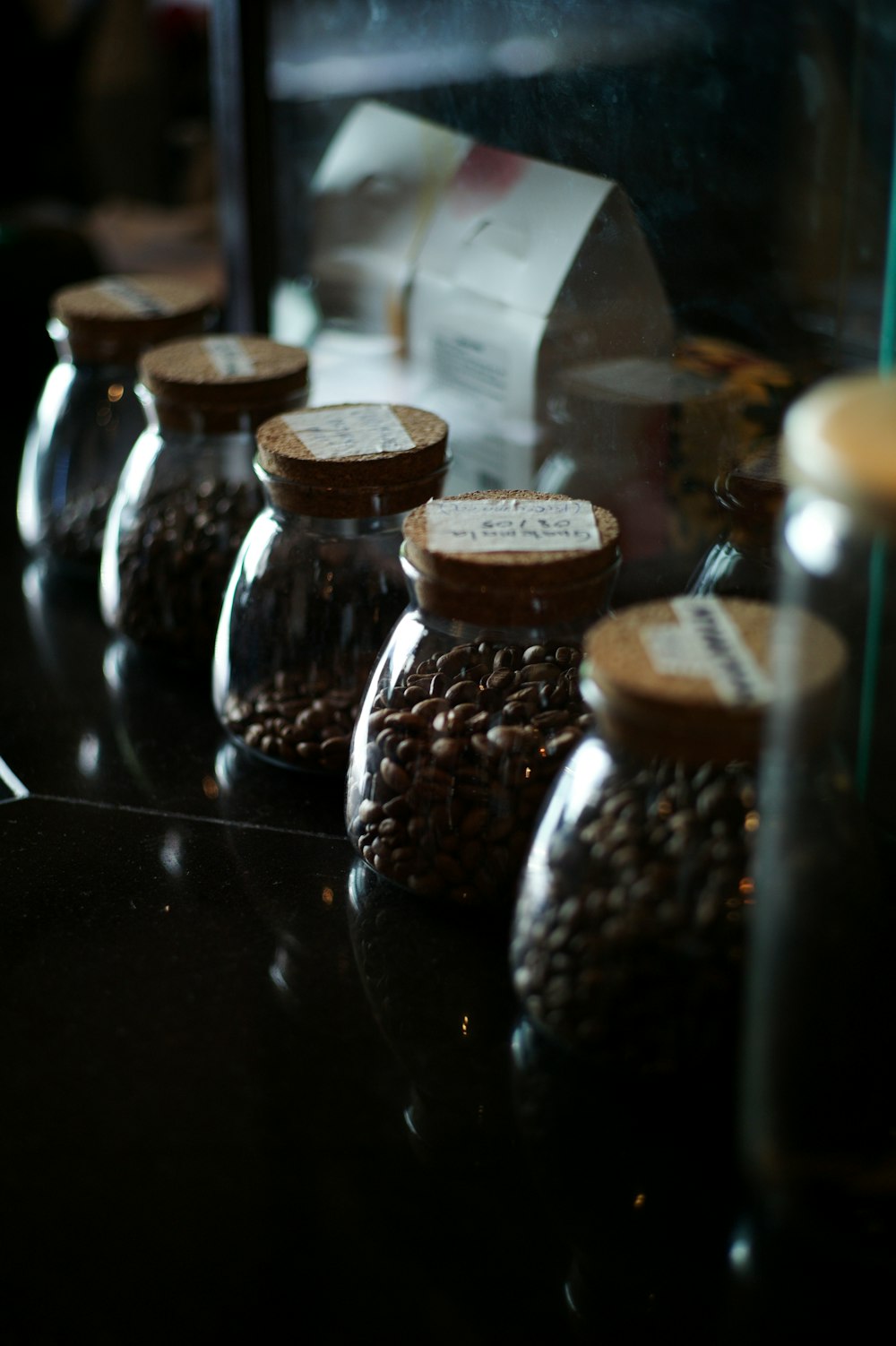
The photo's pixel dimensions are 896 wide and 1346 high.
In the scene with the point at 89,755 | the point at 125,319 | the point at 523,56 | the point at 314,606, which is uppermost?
the point at 523,56

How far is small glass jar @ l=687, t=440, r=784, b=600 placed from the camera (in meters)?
0.69

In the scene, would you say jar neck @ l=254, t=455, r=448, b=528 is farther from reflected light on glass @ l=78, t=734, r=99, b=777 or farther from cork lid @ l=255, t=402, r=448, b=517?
reflected light on glass @ l=78, t=734, r=99, b=777

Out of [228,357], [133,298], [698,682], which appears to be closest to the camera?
[698,682]

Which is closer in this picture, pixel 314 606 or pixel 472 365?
pixel 314 606

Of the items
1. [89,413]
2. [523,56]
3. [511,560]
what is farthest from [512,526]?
[89,413]

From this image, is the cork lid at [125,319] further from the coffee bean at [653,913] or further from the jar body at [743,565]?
the coffee bean at [653,913]

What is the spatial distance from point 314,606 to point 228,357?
0.20m

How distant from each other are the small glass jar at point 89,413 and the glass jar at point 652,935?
56 centimetres

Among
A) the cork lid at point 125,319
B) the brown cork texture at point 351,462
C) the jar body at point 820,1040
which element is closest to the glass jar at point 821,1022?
the jar body at point 820,1040

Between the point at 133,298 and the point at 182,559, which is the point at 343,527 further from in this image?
the point at 133,298

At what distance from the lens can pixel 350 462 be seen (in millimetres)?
707

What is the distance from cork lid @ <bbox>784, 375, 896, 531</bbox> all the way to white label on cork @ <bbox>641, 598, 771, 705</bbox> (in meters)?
0.10

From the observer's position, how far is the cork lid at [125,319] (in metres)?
0.97

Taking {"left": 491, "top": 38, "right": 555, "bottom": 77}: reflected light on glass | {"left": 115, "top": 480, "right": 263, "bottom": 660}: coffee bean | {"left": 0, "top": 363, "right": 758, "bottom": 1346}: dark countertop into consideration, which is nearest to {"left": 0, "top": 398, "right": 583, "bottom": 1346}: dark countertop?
{"left": 0, "top": 363, "right": 758, "bottom": 1346}: dark countertop
